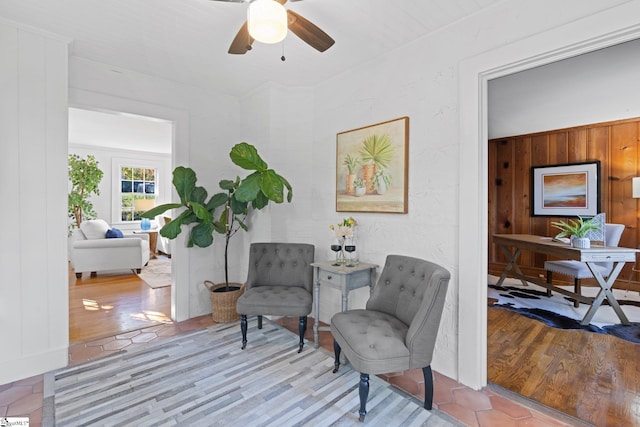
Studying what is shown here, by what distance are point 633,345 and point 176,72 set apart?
493 cm

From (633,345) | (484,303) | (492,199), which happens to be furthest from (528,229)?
(484,303)

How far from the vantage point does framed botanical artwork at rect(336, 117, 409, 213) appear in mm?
2541

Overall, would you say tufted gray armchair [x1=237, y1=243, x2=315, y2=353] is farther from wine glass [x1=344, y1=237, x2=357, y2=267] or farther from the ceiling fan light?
the ceiling fan light

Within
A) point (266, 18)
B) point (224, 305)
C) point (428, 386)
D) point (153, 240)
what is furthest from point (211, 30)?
point (153, 240)

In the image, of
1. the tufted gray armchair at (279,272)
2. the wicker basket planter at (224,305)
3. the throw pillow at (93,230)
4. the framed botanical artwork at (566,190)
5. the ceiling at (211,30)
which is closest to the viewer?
the ceiling at (211,30)

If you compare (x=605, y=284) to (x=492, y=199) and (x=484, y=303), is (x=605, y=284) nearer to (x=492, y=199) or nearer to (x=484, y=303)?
(x=484, y=303)

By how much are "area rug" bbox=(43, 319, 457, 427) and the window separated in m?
6.08

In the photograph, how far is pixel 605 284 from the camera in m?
3.19

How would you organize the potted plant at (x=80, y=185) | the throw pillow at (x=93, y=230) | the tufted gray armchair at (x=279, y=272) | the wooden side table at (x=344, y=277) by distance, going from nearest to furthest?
the wooden side table at (x=344, y=277)
the tufted gray armchair at (x=279, y=272)
the throw pillow at (x=93, y=230)
the potted plant at (x=80, y=185)

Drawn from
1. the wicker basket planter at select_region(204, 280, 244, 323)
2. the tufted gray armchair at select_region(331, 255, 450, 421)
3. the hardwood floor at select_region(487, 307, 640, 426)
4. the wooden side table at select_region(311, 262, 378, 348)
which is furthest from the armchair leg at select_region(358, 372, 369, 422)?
the wicker basket planter at select_region(204, 280, 244, 323)

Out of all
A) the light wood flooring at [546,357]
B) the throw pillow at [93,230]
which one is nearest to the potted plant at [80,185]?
the throw pillow at [93,230]

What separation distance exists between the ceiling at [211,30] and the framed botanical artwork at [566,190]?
156 inches

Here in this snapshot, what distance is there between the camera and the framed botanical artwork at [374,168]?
2541 millimetres

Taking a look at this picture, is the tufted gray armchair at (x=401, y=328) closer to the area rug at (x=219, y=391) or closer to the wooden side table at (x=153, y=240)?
the area rug at (x=219, y=391)
